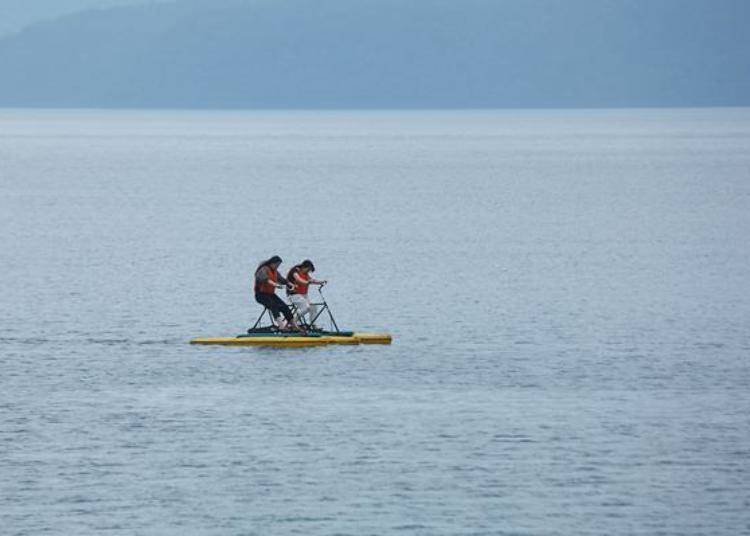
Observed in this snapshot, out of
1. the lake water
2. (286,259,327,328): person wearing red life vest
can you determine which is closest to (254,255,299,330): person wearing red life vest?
(286,259,327,328): person wearing red life vest

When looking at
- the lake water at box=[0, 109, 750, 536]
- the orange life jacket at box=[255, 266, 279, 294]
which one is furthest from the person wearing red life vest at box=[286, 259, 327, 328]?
the lake water at box=[0, 109, 750, 536]

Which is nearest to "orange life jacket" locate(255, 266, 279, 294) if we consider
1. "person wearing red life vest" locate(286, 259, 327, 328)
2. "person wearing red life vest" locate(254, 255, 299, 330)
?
"person wearing red life vest" locate(254, 255, 299, 330)

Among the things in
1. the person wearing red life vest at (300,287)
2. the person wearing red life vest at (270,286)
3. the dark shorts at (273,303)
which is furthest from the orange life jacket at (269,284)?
the person wearing red life vest at (300,287)

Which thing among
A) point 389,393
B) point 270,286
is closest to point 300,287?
point 270,286

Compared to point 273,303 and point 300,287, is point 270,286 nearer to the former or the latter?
point 273,303

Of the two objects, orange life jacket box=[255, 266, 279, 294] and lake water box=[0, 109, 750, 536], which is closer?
lake water box=[0, 109, 750, 536]

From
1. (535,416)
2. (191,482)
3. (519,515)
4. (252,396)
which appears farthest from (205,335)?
(519,515)

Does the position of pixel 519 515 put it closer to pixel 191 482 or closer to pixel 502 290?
pixel 191 482

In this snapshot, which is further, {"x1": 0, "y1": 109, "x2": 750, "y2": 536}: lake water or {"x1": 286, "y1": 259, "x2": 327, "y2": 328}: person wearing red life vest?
{"x1": 286, "y1": 259, "x2": 327, "y2": 328}: person wearing red life vest

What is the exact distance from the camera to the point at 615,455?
120ft

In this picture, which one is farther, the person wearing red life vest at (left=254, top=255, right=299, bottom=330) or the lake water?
the person wearing red life vest at (left=254, top=255, right=299, bottom=330)

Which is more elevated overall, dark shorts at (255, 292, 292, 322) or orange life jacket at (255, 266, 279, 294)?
orange life jacket at (255, 266, 279, 294)

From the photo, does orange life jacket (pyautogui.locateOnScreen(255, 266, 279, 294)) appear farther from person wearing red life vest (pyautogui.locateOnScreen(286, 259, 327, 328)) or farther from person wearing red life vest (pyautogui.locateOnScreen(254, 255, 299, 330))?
person wearing red life vest (pyautogui.locateOnScreen(286, 259, 327, 328))

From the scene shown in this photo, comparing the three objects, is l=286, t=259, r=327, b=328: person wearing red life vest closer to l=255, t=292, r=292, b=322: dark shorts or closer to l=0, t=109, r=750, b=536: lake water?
l=255, t=292, r=292, b=322: dark shorts
